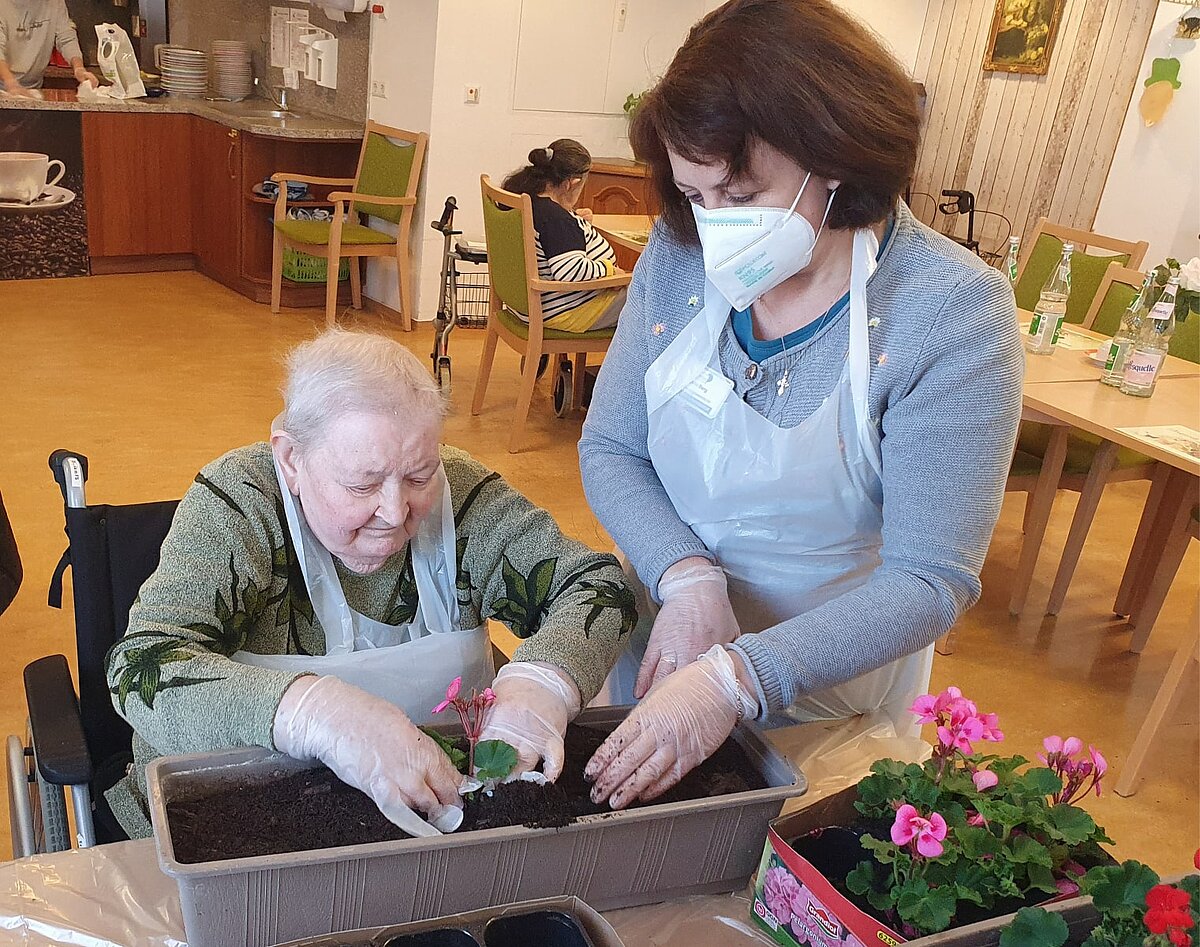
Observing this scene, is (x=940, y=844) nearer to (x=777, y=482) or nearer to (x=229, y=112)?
(x=777, y=482)

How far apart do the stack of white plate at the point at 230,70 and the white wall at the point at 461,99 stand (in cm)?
110

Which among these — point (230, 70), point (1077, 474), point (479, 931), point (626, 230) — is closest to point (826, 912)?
point (479, 931)

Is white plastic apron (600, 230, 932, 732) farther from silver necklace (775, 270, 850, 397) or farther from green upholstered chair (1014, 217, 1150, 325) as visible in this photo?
green upholstered chair (1014, 217, 1150, 325)

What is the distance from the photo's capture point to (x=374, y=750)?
949mm

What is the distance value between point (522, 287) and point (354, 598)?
2891 millimetres

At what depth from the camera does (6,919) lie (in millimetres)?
911

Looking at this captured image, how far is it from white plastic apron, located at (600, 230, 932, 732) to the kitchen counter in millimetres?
4688

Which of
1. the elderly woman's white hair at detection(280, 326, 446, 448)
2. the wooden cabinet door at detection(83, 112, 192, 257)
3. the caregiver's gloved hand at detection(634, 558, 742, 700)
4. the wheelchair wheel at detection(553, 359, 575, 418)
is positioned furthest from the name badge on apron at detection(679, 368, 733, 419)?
the wooden cabinet door at detection(83, 112, 192, 257)

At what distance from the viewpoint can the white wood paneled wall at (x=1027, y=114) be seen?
18.7 feet

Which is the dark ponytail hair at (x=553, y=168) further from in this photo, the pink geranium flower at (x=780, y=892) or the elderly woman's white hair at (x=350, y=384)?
the pink geranium flower at (x=780, y=892)

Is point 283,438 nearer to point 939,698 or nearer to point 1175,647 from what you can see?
point 939,698

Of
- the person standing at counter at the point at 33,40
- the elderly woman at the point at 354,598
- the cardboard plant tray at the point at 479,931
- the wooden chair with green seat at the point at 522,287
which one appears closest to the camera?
the cardboard plant tray at the point at 479,931

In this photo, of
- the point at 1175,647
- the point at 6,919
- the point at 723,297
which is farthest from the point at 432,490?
the point at 1175,647

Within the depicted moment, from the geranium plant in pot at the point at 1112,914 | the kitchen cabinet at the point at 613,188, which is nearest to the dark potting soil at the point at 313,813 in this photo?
the geranium plant in pot at the point at 1112,914
